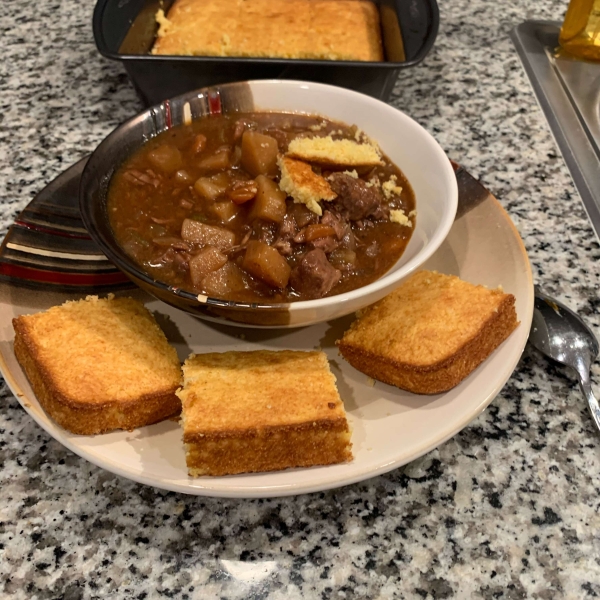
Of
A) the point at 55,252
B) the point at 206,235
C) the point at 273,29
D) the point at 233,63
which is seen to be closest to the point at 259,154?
the point at 206,235

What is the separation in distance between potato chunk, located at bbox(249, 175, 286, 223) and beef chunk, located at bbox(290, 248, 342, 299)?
0.25 metres

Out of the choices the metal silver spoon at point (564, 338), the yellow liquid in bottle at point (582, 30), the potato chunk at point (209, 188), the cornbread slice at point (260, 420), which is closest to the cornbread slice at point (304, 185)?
the potato chunk at point (209, 188)

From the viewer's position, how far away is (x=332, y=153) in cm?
241

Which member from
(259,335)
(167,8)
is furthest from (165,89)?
(259,335)

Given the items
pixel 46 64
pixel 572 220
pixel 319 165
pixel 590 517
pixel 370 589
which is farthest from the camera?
pixel 46 64

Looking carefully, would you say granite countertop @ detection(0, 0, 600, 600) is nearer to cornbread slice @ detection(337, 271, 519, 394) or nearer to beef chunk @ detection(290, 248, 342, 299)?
cornbread slice @ detection(337, 271, 519, 394)

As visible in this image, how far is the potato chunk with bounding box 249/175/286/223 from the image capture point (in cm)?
223

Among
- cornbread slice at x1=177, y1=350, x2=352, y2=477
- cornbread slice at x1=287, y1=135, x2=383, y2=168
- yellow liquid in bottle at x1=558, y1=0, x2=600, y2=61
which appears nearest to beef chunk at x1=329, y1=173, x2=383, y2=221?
cornbread slice at x1=287, y1=135, x2=383, y2=168

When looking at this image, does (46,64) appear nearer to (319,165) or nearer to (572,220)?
(319,165)

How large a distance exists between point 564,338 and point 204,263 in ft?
4.59

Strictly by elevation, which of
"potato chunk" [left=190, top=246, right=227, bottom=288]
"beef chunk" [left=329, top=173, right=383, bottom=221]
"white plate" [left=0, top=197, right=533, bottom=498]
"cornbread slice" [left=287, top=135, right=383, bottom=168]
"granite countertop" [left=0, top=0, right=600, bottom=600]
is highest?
"cornbread slice" [left=287, top=135, right=383, bottom=168]

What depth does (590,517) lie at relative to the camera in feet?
6.10

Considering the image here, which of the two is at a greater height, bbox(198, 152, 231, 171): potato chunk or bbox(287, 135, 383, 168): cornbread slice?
bbox(287, 135, 383, 168): cornbread slice

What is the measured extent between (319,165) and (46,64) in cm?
250
